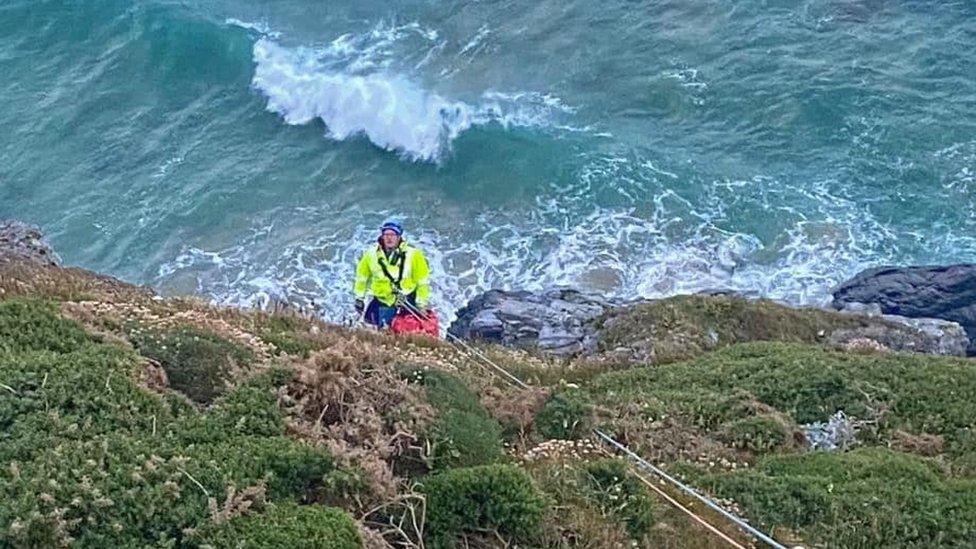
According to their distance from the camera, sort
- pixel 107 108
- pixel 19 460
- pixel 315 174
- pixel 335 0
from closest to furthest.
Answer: pixel 19 460
pixel 315 174
pixel 107 108
pixel 335 0

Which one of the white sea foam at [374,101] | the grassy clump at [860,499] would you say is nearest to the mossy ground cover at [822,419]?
the grassy clump at [860,499]

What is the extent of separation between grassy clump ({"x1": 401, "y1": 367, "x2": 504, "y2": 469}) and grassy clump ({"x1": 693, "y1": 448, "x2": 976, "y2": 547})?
2.03 m

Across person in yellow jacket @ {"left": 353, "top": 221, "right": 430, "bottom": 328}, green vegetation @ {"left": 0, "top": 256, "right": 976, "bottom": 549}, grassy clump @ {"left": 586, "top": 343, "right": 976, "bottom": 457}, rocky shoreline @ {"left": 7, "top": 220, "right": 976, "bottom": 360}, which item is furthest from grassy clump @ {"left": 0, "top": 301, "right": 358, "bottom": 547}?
rocky shoreline @ {"left": 7, "top": 220, "right": 976, "bottom": 360}

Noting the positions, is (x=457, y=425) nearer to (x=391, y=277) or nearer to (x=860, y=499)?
(x=860, y=499)

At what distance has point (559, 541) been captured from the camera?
26.8 feet

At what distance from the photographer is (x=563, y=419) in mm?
11312

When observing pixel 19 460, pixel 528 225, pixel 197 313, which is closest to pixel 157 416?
pixel 19 460

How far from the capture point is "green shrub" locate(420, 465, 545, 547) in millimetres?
8047

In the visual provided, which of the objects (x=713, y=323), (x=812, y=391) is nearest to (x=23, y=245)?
(x=713, y=323)

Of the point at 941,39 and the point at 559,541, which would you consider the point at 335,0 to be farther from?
the point at 559,541

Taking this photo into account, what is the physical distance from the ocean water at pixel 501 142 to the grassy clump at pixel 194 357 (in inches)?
508

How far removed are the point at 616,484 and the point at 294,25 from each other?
30501 millimetres

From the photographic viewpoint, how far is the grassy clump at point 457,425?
9211mm

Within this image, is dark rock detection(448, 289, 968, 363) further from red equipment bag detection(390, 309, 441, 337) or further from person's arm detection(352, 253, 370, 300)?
person's arm detection(352, 253, 370, 300)
